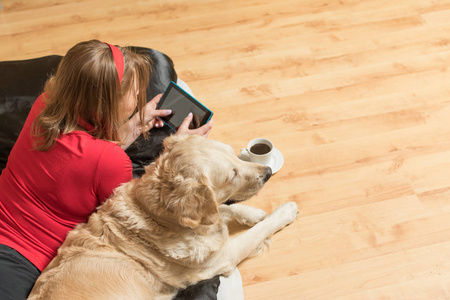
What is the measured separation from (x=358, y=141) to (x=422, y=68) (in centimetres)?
100

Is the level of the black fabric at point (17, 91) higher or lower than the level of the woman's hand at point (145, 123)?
higher

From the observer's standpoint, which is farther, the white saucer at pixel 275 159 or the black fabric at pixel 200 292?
the white saucer at pixel 275 159

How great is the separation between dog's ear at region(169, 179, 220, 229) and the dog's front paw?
2.76ft

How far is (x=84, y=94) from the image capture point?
212 centimetres

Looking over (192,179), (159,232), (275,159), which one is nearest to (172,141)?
(192,179)

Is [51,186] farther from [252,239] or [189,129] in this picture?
[252,239]

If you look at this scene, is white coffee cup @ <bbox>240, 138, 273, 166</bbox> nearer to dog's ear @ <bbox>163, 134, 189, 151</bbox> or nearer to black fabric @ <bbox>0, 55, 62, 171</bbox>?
dog's ear @ <bbox>163, 134, 189, 151</bbox>

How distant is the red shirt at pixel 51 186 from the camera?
2.14 m

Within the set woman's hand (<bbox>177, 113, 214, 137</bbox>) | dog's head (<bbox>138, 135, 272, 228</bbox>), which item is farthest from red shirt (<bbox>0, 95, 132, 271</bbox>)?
woman's hand (<bbox>177, 113, 214, 137</bbox>)

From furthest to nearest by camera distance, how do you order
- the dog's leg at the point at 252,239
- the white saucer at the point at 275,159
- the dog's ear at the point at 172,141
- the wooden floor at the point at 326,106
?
the white saucer at the point at 275,159, the wooden floor at the point at 326,106, the dog's leg at the point at 252,239, the dog's ear at the point at 172,141

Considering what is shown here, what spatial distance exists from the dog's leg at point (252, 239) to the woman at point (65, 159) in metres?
0.66

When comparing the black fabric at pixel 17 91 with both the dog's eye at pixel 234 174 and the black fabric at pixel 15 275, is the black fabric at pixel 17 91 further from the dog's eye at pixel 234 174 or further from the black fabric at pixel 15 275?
the dog's eye at pixel 234 174

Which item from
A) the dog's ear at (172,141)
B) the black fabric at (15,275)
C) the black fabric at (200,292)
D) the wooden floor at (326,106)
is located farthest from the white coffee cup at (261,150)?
the black fabric at (15,275)

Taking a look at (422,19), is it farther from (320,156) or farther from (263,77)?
(320,156)
